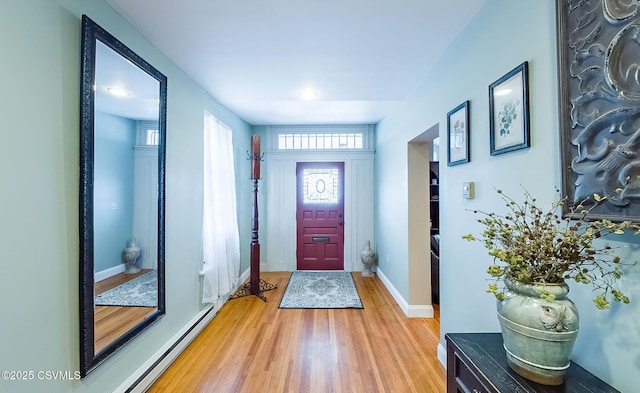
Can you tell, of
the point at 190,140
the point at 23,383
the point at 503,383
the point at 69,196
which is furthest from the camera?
the point at 190,140

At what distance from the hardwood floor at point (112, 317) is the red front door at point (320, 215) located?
322cm

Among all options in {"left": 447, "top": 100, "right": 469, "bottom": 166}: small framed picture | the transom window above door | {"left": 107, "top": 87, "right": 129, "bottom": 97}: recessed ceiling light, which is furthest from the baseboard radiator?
the transom window above door

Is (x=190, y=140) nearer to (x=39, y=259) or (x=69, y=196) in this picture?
(x=69, y=196)

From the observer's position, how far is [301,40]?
198cm

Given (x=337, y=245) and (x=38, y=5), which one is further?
(x=337, y=245)

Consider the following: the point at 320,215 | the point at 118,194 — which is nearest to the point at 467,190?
the point at 118,194

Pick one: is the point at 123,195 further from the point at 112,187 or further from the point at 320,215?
the point at 320,215

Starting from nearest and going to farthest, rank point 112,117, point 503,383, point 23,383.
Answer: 1. point 503,383
2. point 23,383
3. point 112,117

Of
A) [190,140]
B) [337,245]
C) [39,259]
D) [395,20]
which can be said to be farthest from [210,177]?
[337,245]

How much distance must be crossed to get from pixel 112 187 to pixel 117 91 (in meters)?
0.60

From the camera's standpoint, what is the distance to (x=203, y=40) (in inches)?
78.6

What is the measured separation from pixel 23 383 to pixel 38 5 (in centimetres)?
167

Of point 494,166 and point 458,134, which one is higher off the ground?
point 458,134

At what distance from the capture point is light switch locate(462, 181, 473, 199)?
1.79 m
